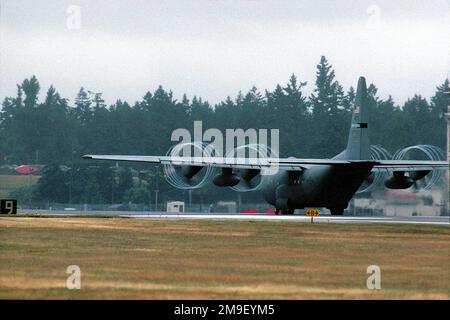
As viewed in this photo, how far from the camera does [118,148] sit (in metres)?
199

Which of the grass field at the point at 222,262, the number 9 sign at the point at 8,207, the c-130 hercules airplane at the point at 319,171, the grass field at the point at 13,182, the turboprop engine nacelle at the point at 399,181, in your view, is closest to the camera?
the grass field at the point at 222,262

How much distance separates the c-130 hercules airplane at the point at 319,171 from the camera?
7912 centimetres

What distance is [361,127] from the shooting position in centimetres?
7900

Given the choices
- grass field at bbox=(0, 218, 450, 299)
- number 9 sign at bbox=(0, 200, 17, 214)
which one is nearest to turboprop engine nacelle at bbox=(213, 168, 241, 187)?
number 9 sign at bbox=(0, 200, 17, 214)

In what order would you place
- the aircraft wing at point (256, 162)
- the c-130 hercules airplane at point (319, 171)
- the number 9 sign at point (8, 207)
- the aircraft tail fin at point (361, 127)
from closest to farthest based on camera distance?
the aircraft tail fin at point (361, 127), the aircraft wing at point (256, 162), the c-130 hercules airplane at point (319, 171), the number 9 sign at point (8, 207)

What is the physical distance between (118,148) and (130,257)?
162 metres

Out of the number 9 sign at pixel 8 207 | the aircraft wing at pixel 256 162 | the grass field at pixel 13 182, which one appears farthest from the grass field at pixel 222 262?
the grass field at pixel 13 182

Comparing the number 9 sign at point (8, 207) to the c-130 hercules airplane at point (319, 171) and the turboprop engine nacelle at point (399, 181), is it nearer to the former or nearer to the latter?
the c-130 hercules airplane at point (319, 171)

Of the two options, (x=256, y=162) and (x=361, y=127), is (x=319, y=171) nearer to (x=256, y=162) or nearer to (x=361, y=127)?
(x=256, y=162)

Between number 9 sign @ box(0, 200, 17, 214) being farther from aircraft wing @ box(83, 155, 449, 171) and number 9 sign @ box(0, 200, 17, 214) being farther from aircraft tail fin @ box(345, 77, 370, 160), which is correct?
aircraft tail fin @ box(345, 77, 370, 160)

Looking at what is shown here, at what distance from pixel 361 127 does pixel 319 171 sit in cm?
741

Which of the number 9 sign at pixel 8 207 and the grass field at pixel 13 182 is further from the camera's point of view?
the grass field at pixel 13 182
